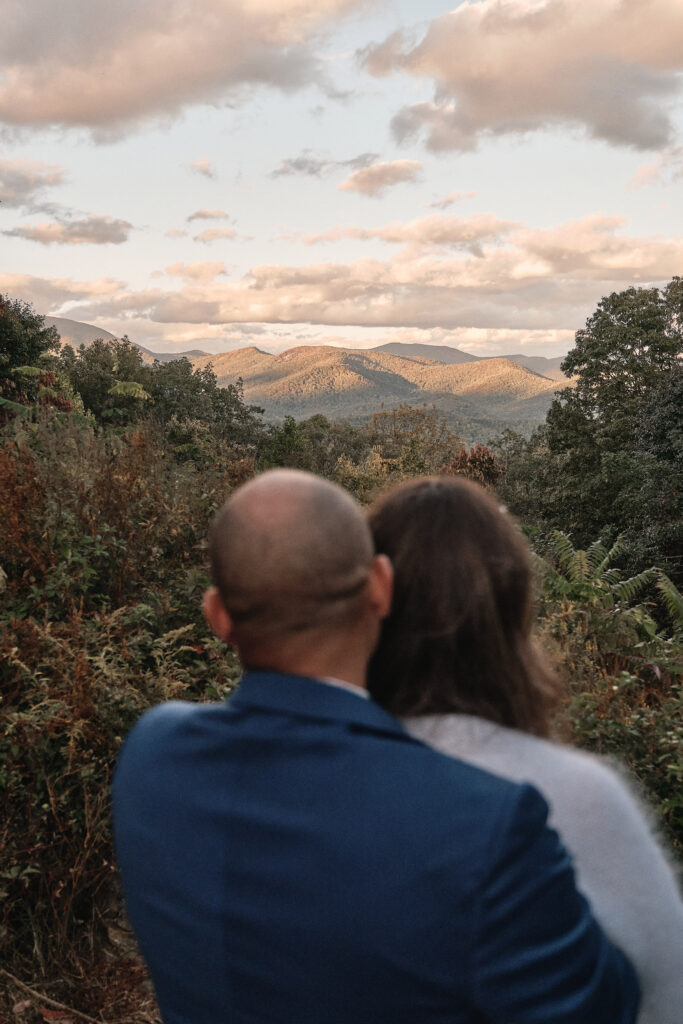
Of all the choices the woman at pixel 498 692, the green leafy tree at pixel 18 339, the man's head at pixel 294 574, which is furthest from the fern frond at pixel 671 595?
the green leafy tree at pixel 18 339

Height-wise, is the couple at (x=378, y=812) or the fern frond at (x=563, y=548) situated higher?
the couple at (x=378, y=812)

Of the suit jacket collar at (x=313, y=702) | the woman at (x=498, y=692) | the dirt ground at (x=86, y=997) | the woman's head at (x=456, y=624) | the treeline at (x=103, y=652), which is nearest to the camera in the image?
the suit jacket collar at (x=313, y=702)

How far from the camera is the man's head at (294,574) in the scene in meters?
1.06

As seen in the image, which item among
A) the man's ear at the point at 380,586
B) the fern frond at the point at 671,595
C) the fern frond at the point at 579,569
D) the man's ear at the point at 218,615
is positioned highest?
the man's ear at the point at 380,586

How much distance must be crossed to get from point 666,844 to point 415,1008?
2589mm

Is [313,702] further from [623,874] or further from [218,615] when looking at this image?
[623,874]

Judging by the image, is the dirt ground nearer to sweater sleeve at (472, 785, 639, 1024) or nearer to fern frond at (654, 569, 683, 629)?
sweater sleeve at (472, 785, 639, 1024)

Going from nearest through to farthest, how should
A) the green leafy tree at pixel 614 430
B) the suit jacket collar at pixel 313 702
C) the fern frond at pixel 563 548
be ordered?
the suit jacket collar at pixel 313 702 → the fern frond at pixel 563 548 → the green leafy tree at pixel 614 430

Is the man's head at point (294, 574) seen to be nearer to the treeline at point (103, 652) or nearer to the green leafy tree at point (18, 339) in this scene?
the treeline at point (103, 652)

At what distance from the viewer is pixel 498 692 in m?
1.25

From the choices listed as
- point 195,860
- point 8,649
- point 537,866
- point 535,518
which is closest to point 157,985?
point 195,860

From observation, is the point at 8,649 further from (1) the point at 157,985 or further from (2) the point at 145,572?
(1) the point at 157,985

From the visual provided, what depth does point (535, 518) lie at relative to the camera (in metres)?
24.7

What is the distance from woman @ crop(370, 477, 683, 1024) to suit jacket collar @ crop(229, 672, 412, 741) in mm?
212
